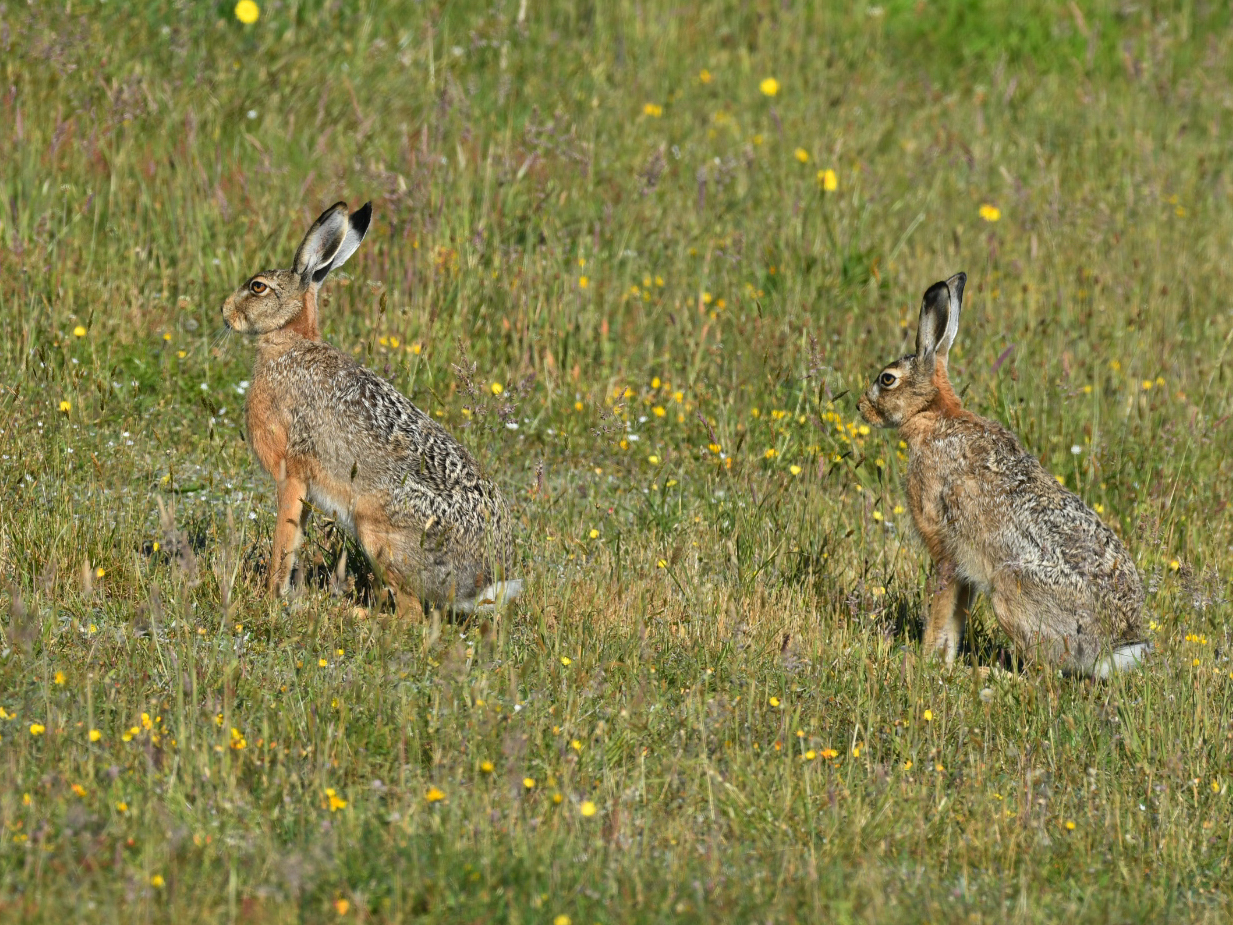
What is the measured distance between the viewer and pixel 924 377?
7441mm

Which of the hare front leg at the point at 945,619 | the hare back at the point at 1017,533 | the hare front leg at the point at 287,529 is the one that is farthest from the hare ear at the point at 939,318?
the hare front leg at the point at 287,529

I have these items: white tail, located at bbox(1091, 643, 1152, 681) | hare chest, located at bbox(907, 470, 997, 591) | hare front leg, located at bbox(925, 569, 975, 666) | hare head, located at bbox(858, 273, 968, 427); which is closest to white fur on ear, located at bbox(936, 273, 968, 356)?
hare head, located at bbox(858, 273, 968, 427)

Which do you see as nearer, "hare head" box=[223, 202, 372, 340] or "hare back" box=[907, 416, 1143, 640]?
"hare back" box=[907, 416, 1143, 640]

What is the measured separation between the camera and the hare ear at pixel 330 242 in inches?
293

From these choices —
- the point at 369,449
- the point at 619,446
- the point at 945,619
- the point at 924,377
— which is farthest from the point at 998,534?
A: the point at 369,449

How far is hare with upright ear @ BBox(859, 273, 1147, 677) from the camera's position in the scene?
640 cm

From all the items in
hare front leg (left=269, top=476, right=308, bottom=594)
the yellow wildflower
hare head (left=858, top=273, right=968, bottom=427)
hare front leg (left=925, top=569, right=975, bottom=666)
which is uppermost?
the yellow wildflower

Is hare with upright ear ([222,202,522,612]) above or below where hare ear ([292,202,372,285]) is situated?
below

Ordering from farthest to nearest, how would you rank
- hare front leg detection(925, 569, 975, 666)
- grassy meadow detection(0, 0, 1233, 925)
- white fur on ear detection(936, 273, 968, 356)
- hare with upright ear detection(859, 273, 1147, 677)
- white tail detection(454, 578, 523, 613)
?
white fur on ear detection(936, 273, 968, 356) → hare front leg detection(925, 569, 975, 666) → hare with upright ear detection(859, 273, 1147, 677) → white tail detection(454, 578, 523, 613) → grassy meadow detection(0, 0, 1233, 925)

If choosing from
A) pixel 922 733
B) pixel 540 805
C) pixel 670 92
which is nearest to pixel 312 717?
pixel 540 805

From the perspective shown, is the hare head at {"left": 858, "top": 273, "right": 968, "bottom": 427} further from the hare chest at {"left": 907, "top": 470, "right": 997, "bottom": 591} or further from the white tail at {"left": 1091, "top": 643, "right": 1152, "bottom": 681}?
the white tail at {"left": 1091, "top": 643, "right": 1152, "bottom": 681}

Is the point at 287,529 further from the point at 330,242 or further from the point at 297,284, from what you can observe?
the point at 330,242

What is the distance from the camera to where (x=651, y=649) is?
19.7 feet

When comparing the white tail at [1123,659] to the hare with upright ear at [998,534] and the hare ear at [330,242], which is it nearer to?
the hare with upright ear at [998,534]
